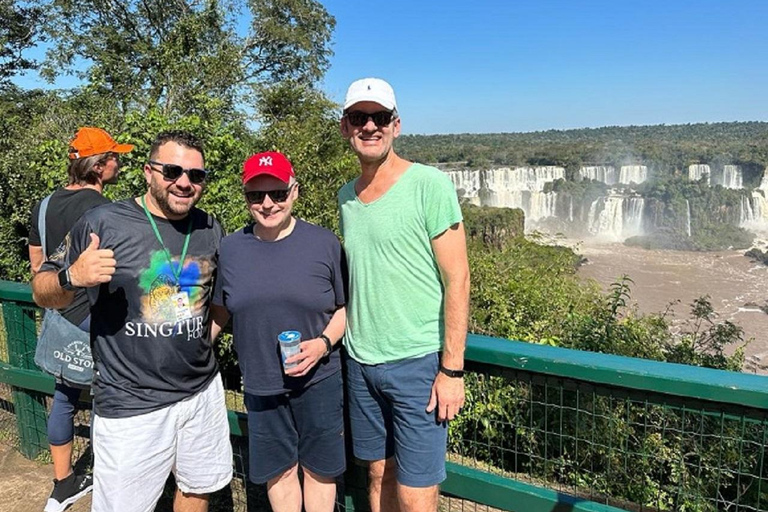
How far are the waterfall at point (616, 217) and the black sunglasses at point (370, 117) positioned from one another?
209ft

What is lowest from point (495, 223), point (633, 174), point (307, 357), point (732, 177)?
point (495, 223)

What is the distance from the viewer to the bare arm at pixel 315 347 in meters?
2.01

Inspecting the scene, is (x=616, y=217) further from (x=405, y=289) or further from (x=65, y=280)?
(x=65, y=280)

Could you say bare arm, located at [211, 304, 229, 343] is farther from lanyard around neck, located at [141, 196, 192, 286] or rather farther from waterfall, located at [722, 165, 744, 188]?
waterfall, located at [722, 165, 744, 188]

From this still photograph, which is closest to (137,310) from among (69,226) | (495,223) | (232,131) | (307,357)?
(307,357)

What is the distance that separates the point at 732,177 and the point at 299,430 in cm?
8034

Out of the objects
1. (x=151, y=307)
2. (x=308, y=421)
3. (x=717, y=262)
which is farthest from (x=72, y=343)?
(x=717, y=262)

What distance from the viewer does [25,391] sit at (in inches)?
134

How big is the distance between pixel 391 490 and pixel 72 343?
154cm

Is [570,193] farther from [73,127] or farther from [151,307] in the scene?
[151,307]

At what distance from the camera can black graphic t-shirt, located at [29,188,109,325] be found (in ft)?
8.56

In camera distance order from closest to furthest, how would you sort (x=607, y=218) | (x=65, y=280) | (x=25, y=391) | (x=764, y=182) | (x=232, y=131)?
(x=65, y=280) < (x=25, y=391) < (x=232, y=131) < (x=607, y=218) < (x=764, y=182)

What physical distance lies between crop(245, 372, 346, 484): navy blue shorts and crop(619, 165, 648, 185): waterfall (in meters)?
79.3

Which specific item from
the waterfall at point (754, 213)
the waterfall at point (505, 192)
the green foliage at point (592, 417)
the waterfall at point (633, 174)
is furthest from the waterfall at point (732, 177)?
the green foliage at point (592, 417)
